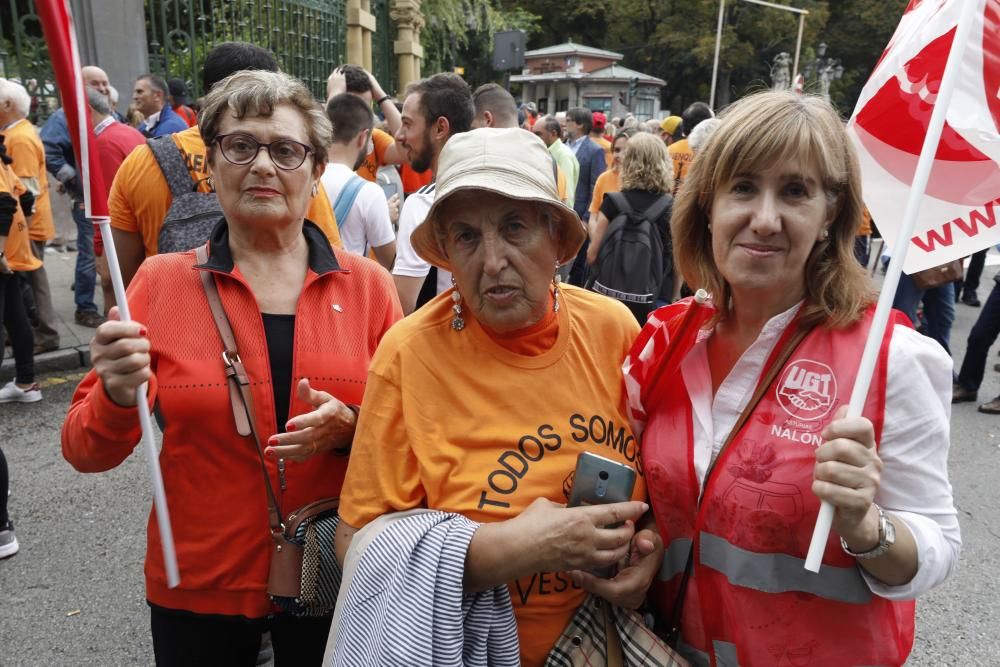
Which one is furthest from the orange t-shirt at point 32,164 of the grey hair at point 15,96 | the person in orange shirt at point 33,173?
the grey hair at point 15,96

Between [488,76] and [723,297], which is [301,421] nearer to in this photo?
[723,297]

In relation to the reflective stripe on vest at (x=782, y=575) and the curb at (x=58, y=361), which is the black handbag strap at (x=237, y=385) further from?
the curb at (x=58, y=361)

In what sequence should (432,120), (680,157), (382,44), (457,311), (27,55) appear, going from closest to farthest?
(457,311) < (432,120) < (680,157) < (27,55) < (382,44)

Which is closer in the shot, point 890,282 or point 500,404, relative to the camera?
point 890,282

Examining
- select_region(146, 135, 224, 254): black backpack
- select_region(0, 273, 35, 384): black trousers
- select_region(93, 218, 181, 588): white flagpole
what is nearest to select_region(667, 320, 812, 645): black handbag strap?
select_region(93, 218, 181, 588): white flagpole

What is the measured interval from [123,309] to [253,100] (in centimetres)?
66

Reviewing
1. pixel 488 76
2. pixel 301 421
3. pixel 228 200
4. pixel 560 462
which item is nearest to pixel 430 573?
pixel 560 462

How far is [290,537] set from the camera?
1798 mm

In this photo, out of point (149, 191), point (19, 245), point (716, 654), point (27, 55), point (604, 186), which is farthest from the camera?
point (27, 55)

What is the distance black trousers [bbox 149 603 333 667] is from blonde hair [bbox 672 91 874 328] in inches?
57.4

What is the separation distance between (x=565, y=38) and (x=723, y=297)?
45.7 meters

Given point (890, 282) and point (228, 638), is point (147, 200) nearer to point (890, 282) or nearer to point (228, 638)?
point (228, 638)

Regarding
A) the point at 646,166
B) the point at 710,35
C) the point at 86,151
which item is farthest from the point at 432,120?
the point at 710,35

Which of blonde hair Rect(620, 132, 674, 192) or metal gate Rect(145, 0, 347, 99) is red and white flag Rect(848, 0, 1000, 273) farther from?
metal gate Rect(145, 0, 347, 99)
